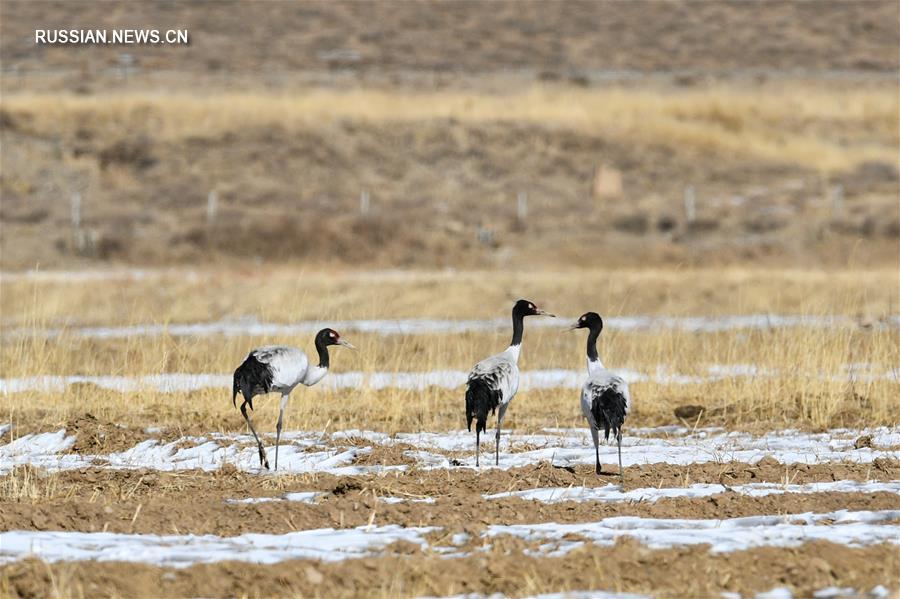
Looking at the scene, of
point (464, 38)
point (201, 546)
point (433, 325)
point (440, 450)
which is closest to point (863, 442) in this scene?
point (440, 450)

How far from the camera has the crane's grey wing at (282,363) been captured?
12.1 m

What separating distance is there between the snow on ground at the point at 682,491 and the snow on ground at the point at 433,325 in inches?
454

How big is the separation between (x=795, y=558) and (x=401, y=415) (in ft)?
25.0

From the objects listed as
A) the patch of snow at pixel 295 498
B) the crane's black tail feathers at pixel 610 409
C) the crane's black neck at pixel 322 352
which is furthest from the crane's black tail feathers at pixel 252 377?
the crane's black tail feathers at pixel 610 409


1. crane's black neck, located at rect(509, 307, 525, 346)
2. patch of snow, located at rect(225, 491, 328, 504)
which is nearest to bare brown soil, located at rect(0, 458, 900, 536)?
patch of snow, located at rect(225, 491, 328, 504)

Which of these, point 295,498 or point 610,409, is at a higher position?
point 610,409

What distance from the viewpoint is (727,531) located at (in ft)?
27.2

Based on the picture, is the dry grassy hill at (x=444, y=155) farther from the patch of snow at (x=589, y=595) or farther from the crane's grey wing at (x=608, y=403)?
the patch of snow at (x=589, y=595)

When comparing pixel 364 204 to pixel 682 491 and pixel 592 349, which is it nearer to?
pixel 592 349

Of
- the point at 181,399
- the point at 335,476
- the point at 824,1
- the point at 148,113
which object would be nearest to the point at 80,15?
the point at 148,113

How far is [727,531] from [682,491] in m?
1.51

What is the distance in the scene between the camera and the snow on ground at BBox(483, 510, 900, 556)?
26.0 ft

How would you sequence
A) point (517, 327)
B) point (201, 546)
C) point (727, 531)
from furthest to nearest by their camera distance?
point (517, 327) → point (727, 531) → point (201, 546)

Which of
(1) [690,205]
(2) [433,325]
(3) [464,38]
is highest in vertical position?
(3) [464,38]
